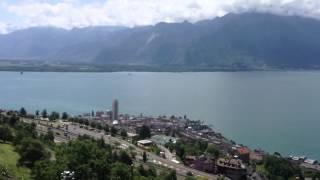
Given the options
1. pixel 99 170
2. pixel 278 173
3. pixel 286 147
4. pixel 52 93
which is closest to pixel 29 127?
pixel 99 170

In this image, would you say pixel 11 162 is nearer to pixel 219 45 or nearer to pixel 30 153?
pixel 30 153

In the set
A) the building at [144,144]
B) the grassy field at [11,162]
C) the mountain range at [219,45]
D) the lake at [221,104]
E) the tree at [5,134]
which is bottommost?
the lake at [221,104]

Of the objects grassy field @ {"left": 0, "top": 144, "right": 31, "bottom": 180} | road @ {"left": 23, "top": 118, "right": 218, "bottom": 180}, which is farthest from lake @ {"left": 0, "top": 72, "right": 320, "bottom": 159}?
grassy field @ {"left": 0, "top": 144, "right": 31, "bottom": 180}


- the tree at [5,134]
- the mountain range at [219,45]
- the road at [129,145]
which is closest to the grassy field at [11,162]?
the tree at [5,134]

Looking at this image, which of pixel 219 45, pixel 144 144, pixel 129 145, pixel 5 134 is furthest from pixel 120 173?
pixel 219 45

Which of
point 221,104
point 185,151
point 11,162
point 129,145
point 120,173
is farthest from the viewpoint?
point 221,104

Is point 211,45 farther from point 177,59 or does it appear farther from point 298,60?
point 298,60

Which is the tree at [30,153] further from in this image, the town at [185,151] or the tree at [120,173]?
the town at [185,151]
